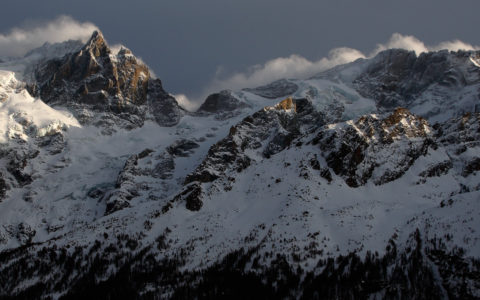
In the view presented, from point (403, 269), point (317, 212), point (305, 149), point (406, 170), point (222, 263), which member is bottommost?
point (403, 269)

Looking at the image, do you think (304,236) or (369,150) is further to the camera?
(369,150)

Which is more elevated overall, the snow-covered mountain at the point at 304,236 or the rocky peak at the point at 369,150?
the rocky peak at the point at 369,150

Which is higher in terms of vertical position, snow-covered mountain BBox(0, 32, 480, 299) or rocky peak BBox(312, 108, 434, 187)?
rocky peak BBox(312, 108, 434, 187)

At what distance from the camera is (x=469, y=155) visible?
190500mm

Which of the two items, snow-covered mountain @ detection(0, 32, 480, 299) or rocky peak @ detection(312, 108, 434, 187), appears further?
rocky peak @ detection(312, 108, 434, 187)

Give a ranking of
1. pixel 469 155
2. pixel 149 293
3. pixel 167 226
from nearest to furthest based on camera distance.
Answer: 1. pixel 149 293
2. pixel 167 226
3. pixel 469 155

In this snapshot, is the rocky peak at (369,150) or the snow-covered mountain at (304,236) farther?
the rocky peak at (369,150)

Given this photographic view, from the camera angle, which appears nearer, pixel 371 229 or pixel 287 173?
pixel 371 229

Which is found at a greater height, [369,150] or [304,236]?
[369,150]

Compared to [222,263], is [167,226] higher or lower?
higher

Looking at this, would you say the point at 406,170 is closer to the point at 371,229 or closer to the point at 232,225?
the point at 371,229

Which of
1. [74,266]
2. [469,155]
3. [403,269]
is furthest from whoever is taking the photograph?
[469,155]

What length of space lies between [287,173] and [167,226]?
45035mm

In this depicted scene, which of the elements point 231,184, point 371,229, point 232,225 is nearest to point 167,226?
point 232,225
